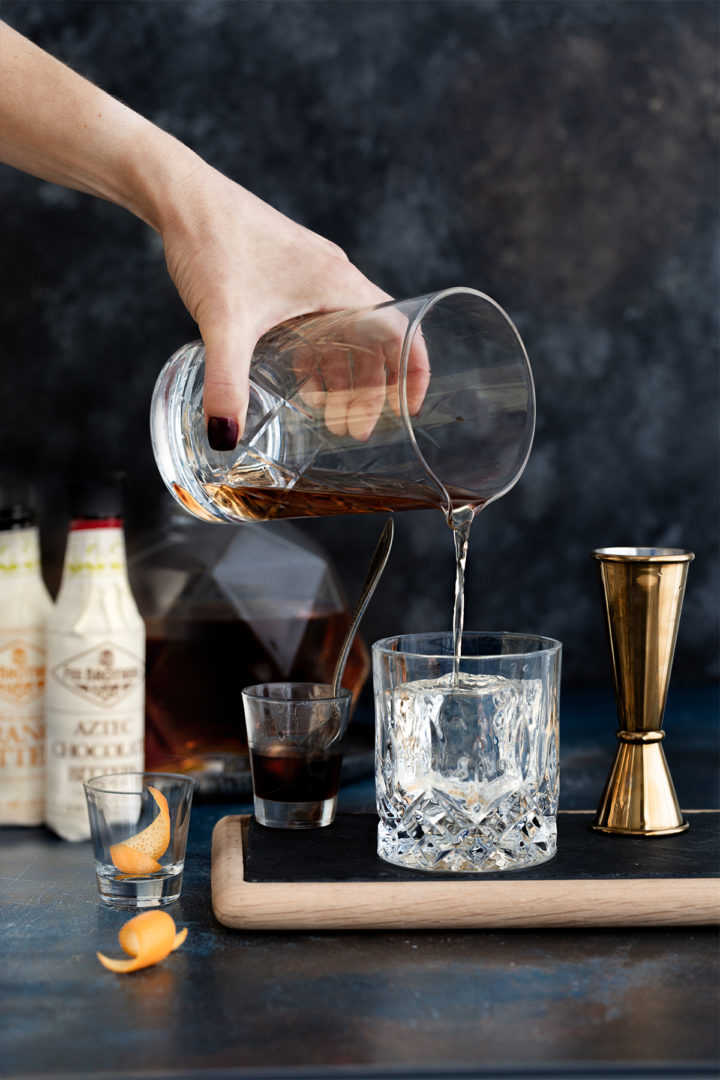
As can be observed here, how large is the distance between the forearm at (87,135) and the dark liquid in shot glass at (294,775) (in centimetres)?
53

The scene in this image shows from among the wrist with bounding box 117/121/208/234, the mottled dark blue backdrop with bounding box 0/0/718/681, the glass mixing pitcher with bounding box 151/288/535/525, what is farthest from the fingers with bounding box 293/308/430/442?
the mottled dark blue backdrop with bounding box 0/0/718/681

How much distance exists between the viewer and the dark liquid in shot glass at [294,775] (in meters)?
1.04

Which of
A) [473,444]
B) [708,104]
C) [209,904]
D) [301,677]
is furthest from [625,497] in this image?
[209,904]

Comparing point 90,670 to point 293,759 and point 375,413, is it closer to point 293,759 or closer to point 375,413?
point 293,759

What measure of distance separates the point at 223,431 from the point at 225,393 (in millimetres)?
31

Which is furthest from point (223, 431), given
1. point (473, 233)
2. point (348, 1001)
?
point (473, 233)

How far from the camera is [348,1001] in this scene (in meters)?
0.76

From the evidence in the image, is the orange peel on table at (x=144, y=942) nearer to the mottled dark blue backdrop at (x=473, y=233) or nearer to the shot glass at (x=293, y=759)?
the shot glass at (x=293, y=759)

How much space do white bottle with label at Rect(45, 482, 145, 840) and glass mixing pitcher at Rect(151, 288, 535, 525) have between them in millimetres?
185

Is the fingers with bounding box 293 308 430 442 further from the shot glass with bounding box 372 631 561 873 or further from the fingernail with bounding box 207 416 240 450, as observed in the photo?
the shot glass with bounding box 372 631 561 873

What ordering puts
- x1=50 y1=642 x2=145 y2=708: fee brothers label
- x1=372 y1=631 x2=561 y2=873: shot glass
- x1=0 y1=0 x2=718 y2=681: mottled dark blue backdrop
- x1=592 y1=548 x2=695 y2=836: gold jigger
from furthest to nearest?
x1=0 y1=0 x2=718 y2=681: mottled dark blue backdrop
x1=50 y1=642 x2=145 y2=708: fee brothers label
x1=592 y1=548 x2=695 y2=836: gold jigger
x1=372 y1=631 x2=561 y2=873: shot glass

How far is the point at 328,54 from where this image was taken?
1812 millimetres

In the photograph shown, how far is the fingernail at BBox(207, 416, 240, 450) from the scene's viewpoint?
0.94 meters

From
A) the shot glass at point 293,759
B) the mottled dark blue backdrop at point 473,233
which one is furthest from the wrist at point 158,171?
the mottled dark blue backdrop at point 473,233
